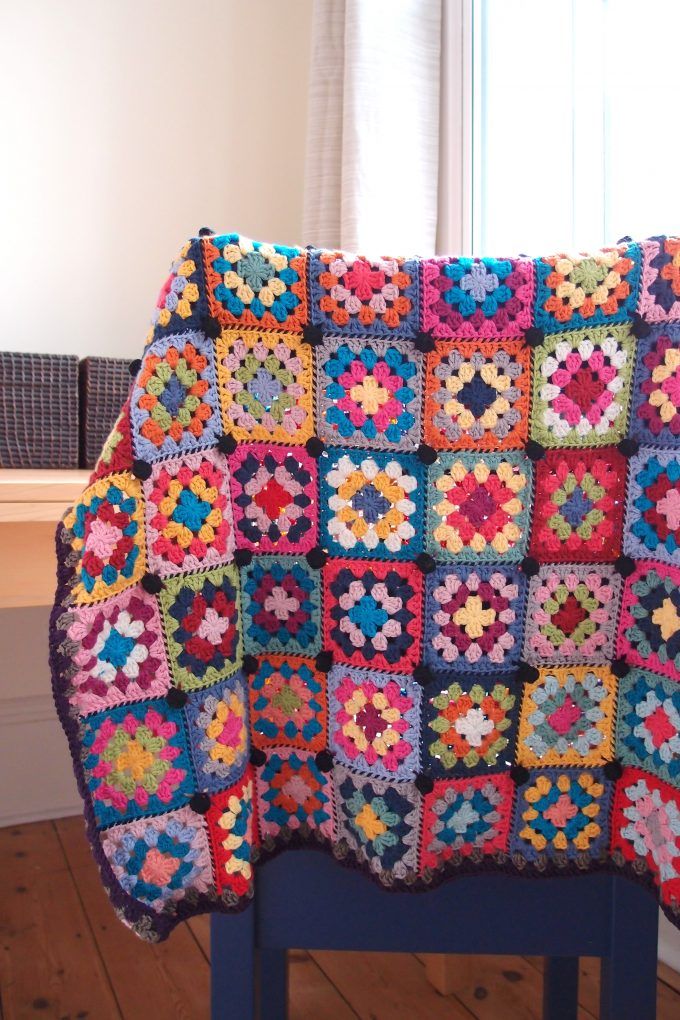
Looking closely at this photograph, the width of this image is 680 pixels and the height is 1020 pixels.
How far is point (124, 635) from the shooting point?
1.95 ft

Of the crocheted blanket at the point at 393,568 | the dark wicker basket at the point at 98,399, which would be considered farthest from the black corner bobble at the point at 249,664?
the dark wicker basket at the point at 98,399

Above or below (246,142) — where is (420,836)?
below

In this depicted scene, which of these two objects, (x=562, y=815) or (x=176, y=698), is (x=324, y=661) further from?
(x=562, y=815)

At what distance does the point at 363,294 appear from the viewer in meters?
0.60

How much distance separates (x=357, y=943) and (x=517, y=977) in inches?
30.7

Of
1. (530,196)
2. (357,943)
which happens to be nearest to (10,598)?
(357,943)

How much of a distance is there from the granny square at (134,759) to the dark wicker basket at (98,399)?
0.79m

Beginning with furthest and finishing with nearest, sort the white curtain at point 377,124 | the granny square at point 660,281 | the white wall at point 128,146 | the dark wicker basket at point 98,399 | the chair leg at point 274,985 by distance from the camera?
the white wall at point 128,146, the white curtain at point 377,124, the dark wicker basket at point 98,399, the chair leg at point 274,985, the granny square at point 660,281

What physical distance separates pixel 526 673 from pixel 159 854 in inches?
11.7

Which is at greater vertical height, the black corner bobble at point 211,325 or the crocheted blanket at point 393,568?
the black corner bobble at point 211,325

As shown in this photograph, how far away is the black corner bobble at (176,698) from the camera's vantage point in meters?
0.60

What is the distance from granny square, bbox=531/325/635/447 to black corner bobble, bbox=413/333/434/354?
8 cm

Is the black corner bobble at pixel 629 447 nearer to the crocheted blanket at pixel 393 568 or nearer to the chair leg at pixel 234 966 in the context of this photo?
the crocheted blanket at pixel 393 568

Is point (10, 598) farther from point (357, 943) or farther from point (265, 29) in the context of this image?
point (265, 29)
